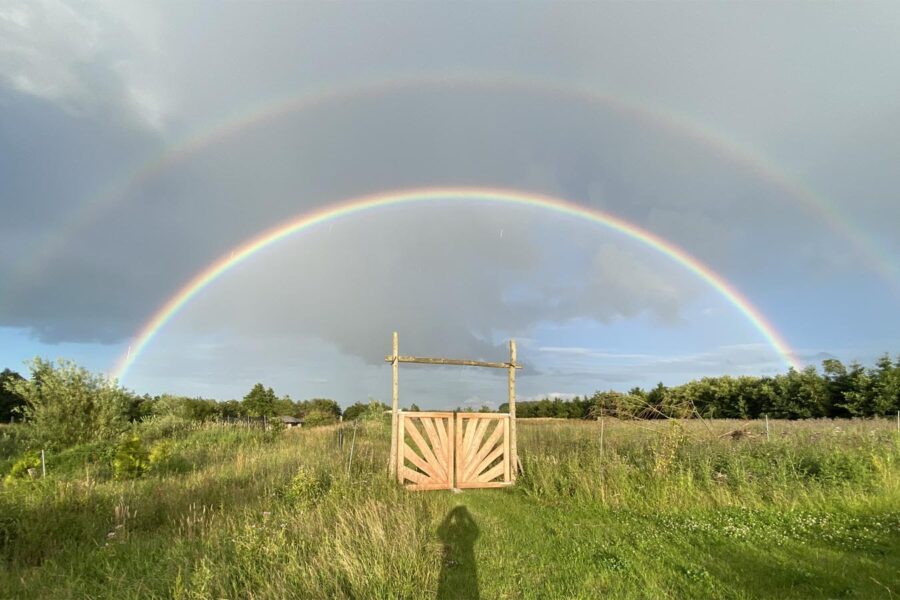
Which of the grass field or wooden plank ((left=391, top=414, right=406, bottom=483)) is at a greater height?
wooden plank ((left=391, top=414, right=406, bottom=483))

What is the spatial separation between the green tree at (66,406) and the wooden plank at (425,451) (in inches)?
436

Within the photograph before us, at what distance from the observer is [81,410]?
→ 15930mm

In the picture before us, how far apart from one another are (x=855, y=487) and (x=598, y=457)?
4.13 m

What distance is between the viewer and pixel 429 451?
11.2 metres

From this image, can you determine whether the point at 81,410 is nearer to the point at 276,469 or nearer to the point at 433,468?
the point at 276,469

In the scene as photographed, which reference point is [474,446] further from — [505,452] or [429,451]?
[429,451]

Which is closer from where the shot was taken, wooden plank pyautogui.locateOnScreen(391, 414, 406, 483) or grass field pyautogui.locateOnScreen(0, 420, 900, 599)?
grass field pyautogui.locateOnScreen(0, 420, 900, 599)

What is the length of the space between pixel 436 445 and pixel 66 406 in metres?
12.2

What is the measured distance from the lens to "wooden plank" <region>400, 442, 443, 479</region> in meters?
11.0

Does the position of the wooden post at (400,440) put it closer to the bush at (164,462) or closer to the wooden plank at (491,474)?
the wooden plank at (491,474)

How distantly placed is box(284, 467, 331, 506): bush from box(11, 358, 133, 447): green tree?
11190mm

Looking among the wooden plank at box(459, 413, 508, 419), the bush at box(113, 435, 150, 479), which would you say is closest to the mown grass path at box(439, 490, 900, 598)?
the wooden plank at box(459, 413, 508, 419)

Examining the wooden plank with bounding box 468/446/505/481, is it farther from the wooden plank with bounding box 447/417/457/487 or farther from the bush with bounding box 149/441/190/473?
the bush with bounding box 149/441/190/473

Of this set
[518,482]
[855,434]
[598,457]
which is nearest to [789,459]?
[598,457]
